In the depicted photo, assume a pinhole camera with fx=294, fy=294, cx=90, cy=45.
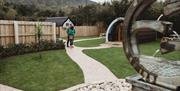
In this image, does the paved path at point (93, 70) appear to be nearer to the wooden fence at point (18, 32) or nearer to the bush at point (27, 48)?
the bush at point (27, 48)

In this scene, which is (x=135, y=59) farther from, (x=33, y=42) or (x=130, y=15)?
(x=33, y=42)

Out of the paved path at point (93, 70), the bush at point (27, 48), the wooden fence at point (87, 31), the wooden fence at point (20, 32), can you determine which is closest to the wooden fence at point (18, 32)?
the wooden fence at point (20, 32)

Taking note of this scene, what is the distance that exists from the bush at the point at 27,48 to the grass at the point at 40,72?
582 millimetres

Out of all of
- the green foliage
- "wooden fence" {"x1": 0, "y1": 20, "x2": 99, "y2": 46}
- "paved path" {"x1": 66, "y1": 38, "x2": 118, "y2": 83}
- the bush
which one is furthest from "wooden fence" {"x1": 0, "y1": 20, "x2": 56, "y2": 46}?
"paved path" {"x1": 66, "y1": 38, "x2": 118, "y2": 83}

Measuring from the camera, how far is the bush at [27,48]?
1495cm

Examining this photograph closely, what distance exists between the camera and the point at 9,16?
35500mm

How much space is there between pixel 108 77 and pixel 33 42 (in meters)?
7.95

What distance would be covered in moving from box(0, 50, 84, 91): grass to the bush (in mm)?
582

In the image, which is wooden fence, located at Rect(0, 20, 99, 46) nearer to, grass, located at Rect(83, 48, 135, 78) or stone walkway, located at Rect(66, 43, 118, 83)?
grass, located at Rect(83, 48, 135, 78)

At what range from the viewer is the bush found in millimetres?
14948

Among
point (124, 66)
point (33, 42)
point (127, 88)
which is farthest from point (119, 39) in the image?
point (127, 88)

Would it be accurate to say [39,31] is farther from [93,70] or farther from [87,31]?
[87,31]

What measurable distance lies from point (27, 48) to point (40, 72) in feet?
16.1

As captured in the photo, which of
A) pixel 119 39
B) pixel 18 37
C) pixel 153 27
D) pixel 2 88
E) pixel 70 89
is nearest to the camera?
pixel 153 27
